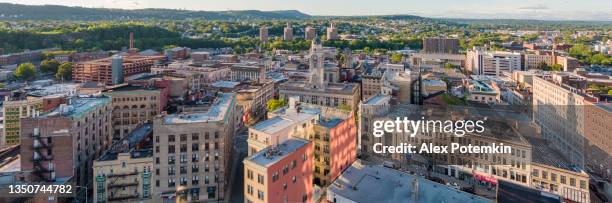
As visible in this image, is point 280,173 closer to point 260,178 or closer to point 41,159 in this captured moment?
point 260,178

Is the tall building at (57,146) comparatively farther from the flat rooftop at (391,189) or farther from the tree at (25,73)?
the tree at (25,73)

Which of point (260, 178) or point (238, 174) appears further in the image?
point (238, 174)

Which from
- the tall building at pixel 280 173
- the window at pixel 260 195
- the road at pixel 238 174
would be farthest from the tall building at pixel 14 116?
the window at pixel 260 195

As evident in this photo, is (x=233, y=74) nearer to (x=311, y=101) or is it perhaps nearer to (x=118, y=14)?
(x=311, y=101)

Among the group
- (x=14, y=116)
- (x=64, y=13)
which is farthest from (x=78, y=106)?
(x=64, y=13)

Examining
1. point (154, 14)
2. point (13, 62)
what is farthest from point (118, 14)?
point (13, 62)

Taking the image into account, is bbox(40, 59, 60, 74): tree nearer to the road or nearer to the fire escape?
the road

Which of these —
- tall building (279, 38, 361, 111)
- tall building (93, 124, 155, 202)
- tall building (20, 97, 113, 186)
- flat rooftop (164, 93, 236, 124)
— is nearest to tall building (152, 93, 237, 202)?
flat rooftop (164, 93, 236, 124)
